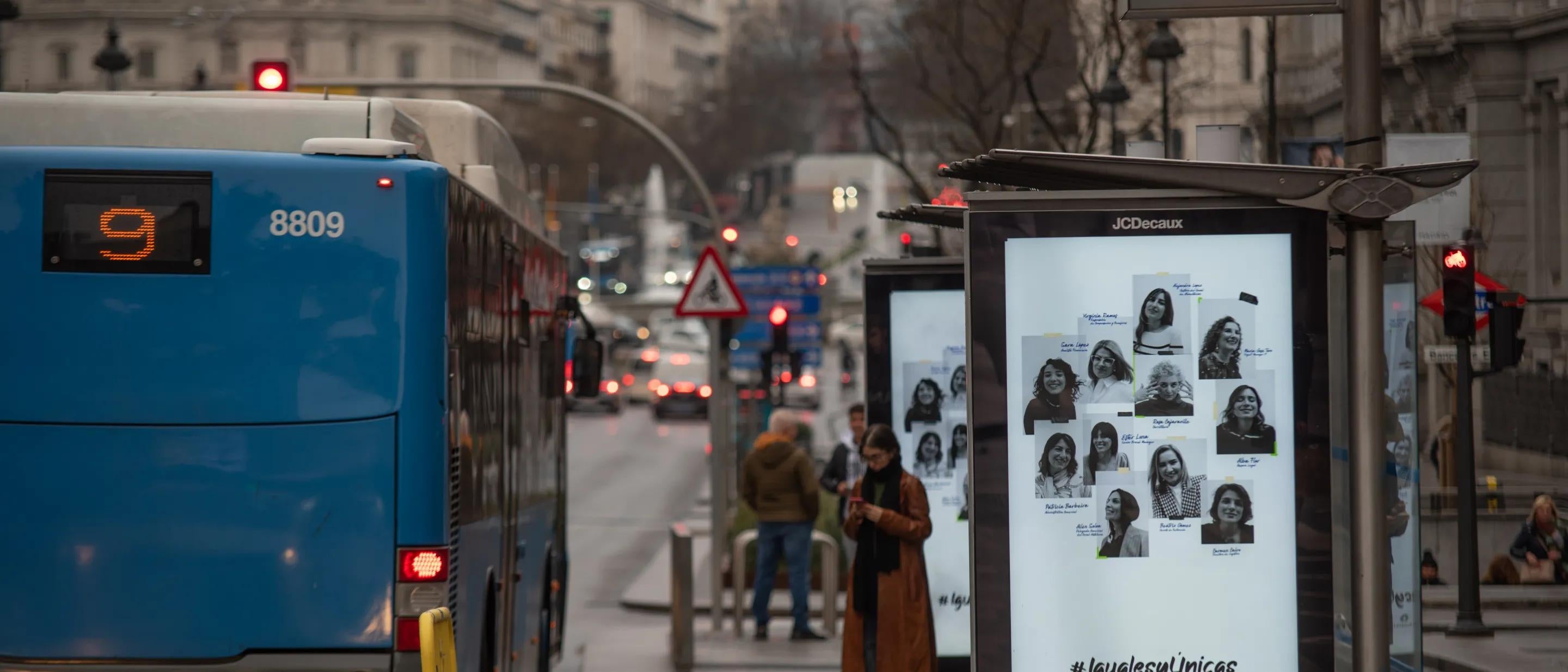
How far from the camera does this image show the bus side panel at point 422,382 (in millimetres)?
8156

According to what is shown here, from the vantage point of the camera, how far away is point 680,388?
61.2m

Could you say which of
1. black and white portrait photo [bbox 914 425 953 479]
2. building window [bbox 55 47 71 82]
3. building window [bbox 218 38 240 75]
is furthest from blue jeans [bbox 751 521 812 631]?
building window [bbox 218 38 240 75]

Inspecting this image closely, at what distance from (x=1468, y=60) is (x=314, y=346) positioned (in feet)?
76.5

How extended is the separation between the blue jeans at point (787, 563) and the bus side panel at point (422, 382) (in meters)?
8.56

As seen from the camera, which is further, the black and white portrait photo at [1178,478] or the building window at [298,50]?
the building window at [298,50]

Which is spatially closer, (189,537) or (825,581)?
(189,537)

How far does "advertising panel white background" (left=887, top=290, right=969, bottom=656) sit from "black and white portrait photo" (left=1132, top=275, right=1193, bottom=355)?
5481mm

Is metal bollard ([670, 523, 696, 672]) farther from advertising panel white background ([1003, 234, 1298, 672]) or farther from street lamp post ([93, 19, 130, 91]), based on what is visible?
street lamp post ([93, 19, 130, 91])

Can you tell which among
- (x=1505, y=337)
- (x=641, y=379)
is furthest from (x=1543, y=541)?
(x=641, y=379)

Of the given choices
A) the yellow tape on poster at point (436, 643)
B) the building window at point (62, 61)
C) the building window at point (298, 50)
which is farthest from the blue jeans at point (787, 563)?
the building window at point (298, 50)

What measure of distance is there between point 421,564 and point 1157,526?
9.51ft

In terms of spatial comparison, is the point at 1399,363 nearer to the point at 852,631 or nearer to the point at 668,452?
the point at 852,631

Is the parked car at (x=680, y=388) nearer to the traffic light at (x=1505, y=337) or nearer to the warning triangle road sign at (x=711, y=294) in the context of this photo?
the warning triangle road sign at (x=711, y=294)

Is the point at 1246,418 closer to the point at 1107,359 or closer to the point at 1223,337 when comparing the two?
the point at 1223,337
